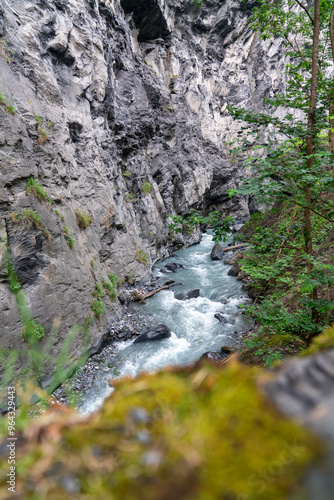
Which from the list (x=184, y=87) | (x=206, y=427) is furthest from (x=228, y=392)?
(x=184, y=87)

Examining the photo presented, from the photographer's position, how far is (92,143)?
413 inches

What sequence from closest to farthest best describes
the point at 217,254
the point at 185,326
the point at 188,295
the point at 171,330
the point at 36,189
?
1. the point at 36,189
2. the point at 171,330
3. the point at 185,326
4. the point at 188,295
5. the point at 217,254

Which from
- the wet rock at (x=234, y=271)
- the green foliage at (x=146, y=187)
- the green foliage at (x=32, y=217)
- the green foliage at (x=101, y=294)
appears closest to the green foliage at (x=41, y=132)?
the green foliage at (x=32, y=217)

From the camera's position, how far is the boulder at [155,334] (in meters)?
8.16

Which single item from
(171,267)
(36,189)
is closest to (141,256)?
(171,267)

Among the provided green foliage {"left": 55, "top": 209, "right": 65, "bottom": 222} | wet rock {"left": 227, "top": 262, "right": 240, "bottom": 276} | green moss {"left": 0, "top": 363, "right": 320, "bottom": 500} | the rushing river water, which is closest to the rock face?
green foliage {"left": 55, "top": 209, "right": 65, "bottom": 222}

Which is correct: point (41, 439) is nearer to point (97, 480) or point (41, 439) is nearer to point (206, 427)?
point (97, 480)

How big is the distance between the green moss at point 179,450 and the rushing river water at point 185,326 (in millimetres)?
5261

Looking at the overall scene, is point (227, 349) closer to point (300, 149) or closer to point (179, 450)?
point (300, 149)

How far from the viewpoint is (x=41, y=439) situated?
76 cm

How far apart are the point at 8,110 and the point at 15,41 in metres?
3.03

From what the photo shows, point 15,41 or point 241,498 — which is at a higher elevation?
point 15,41

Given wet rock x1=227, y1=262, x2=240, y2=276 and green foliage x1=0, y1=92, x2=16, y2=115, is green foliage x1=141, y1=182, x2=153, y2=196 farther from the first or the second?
green foliage x1=0, y1=92, x2=16, y2=115

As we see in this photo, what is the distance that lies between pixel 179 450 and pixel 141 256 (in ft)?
41.1
